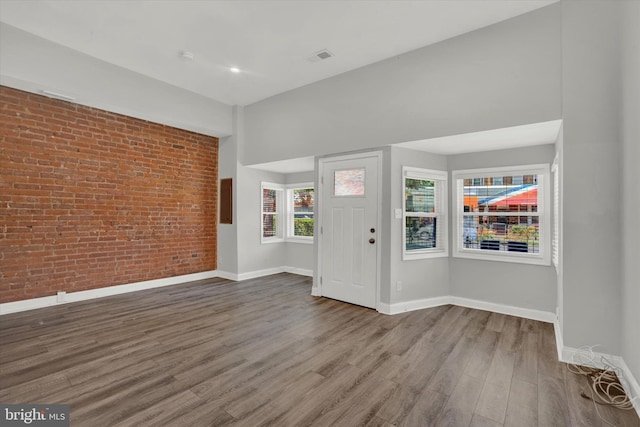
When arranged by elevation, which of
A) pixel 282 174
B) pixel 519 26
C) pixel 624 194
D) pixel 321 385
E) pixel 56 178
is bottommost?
pixel 321 385

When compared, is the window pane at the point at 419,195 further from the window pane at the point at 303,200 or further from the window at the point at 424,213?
the window pane at the point at 303,200

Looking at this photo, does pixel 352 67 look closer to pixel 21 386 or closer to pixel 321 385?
pixel 321 385

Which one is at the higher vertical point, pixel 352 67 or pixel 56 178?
pixel 352 67

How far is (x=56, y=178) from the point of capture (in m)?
4.16

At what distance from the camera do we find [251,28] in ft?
11.2

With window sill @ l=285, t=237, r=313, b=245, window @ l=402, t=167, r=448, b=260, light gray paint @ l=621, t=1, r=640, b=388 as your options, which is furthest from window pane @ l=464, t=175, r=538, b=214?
window sill @ l=285, t=237, r=313, b=245

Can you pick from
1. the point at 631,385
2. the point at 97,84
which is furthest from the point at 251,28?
the point at 631,385

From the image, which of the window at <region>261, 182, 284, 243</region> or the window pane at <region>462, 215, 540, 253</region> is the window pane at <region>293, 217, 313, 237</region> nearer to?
the window at <region>261, 182, 284, 243</region>

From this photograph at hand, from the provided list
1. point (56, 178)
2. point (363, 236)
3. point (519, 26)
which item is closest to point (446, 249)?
point (363, 236)

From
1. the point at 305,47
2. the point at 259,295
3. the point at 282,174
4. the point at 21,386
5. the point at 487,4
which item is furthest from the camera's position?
the point at 282,174

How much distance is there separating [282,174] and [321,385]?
5.04m

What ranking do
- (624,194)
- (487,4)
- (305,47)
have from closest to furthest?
(624,194) < (487,4) < (305,47)

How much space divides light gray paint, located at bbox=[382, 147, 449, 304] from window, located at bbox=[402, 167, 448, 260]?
3.3 inches

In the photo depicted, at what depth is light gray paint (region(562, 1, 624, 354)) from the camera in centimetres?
255
